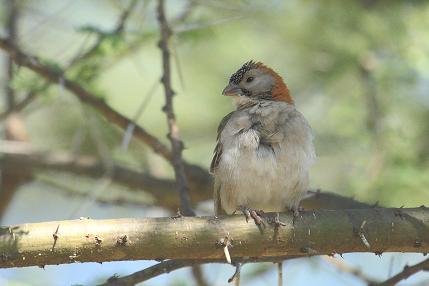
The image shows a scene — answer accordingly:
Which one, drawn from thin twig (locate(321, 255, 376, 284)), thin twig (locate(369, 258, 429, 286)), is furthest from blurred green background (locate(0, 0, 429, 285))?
thin twig (locate(369, 258, 429, 286))

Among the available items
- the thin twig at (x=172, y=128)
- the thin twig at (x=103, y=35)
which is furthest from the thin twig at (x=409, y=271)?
Result: the thin twig at (x=103, y=35)

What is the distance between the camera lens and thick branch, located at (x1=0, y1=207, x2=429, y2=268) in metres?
3.74

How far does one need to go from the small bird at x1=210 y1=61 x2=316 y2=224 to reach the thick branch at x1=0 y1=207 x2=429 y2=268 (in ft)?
2.94

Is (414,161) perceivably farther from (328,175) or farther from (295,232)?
(295,232)

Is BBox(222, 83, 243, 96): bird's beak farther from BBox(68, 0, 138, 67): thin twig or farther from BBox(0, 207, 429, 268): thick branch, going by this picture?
BBox(0, 207, 429, 268): thick branch

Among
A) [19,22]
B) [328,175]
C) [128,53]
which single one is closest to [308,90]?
[328,175]

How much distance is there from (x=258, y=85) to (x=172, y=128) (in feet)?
3.65

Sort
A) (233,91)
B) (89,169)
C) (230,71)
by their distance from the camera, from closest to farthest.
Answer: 1. (233,91)
2. (89,169)
3. (230,71)

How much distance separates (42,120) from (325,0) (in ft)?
12.7

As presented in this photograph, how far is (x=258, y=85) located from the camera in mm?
6246

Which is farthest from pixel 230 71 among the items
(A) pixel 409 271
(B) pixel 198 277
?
(A) pixel 409 271

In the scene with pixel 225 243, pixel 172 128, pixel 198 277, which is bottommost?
pixel 225 243

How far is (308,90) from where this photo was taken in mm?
8648

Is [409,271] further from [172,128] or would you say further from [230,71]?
[230,71]
